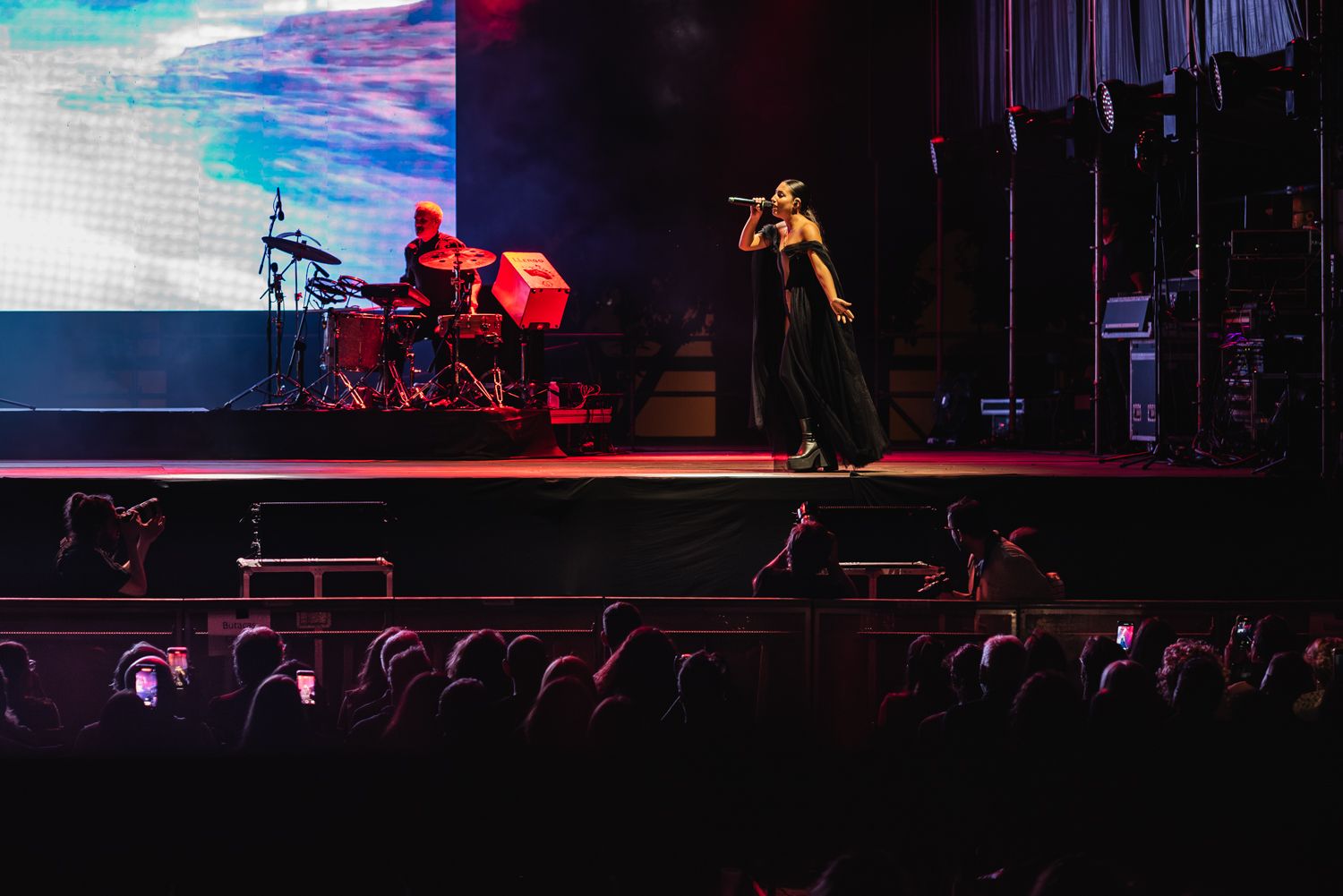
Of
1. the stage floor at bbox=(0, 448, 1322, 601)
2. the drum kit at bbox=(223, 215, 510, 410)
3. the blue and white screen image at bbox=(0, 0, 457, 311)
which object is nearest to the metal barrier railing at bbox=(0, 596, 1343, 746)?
the stage floor at bbox=(0, 448, 1322, 601)

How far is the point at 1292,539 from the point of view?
7008 millimetres

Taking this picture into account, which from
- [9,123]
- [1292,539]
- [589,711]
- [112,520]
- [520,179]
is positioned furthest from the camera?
[520,179]

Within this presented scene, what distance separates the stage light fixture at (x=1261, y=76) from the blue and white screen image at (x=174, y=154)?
6954 mm

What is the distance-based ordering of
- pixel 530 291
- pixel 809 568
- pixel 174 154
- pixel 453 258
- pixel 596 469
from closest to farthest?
pixel 809 568
pixel 596 469
pixel 453 258
pixel 530 291
pixel 174 154

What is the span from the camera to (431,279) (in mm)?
10492

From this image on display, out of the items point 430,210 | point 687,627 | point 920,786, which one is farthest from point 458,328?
point 920,786

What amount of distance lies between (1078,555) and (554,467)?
10.2 ft

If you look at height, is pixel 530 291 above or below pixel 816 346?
above

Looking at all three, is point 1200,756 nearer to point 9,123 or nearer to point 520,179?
point 520,179

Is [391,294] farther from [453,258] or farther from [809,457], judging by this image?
[809,457]

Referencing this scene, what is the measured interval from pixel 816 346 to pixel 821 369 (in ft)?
0.43

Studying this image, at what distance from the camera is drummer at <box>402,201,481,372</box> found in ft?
33.8

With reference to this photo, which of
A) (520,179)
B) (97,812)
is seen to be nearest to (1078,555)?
(97,812)

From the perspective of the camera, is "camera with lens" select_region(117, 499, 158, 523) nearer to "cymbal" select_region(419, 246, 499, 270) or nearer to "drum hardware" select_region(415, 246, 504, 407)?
"drum hardware" select_region(415, 246, 504, 407)
